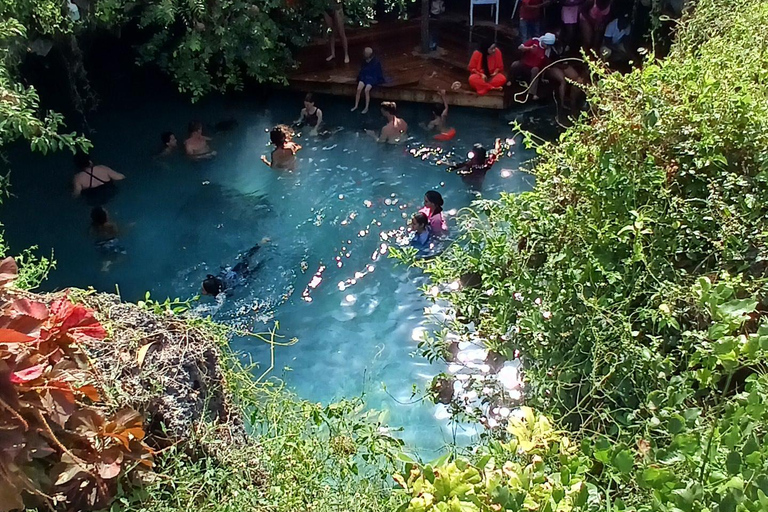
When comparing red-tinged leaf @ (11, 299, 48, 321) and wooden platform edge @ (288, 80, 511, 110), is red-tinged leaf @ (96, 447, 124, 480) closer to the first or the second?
red-tinged leaf @ (11, 299, 48, 321)

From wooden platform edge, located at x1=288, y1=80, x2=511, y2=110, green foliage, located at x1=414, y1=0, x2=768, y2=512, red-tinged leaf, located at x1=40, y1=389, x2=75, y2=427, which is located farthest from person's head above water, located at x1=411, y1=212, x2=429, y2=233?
red-tinged leaf, located at x1=40, y1=389, x2=75, y2=427

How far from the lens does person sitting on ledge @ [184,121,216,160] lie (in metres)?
9.10

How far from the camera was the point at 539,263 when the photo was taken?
3938 mm

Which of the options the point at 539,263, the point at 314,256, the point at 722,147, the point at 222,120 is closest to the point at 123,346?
the point at 539,263

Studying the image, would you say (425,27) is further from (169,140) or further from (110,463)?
(110,463)

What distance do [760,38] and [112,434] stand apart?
14.9 feet

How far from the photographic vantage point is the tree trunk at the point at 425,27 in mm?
10345

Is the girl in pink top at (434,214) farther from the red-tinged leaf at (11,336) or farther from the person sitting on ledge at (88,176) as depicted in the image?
the red-tinged leaf at (11,336)

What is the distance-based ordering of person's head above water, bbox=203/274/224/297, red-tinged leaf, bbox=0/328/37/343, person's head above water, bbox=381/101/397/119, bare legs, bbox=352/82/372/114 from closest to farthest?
red-tinged leaf, bbox=0/328/37/343 < person's head above water, bbox=203/274/224/297 < person's head above water, bbox=381/101/397/119 < bare legs, bbox=352/82/372/114

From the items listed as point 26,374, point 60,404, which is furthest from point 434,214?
point 26,374

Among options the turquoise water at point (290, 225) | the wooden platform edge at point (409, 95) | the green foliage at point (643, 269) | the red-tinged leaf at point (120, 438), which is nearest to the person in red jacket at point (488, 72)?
the wooden platform edge at point (409, 95)

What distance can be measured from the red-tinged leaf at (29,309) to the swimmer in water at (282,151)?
6193mm

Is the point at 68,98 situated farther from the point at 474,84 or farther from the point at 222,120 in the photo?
the point at 474,84

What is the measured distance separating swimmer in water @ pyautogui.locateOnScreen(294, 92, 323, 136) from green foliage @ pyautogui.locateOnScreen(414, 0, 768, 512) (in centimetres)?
571
